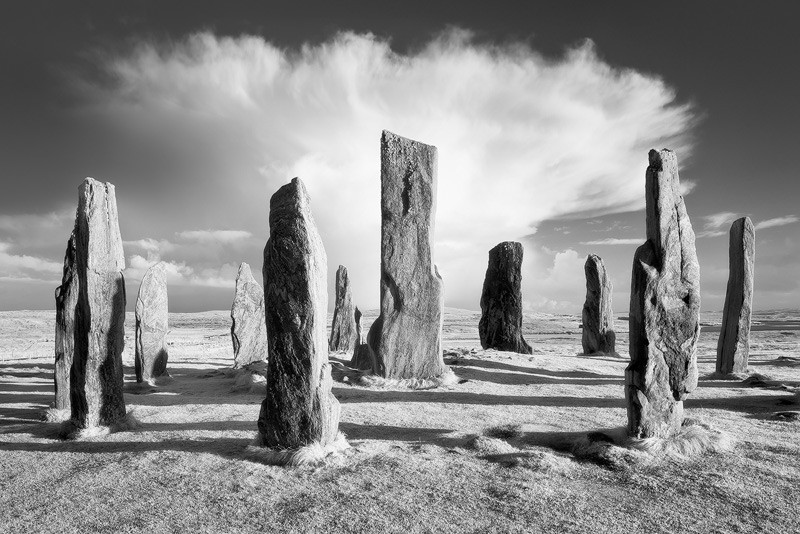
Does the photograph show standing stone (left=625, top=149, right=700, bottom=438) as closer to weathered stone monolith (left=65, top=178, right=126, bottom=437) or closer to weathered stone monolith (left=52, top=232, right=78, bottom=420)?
weathered stone monolith (left=65, top=178, right=126, bottom=437)

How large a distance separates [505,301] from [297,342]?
10.9 m

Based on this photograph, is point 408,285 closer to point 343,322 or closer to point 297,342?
point 297,342

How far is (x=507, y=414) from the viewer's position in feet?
26.2

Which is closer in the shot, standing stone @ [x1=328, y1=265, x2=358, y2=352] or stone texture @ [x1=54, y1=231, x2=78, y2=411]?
stone texture @ [x1=54, y1=231, x2=78, y2=411]

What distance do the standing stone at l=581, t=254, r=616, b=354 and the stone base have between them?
43.8 feet

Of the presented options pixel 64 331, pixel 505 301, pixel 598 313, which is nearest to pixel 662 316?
pixel 64 331

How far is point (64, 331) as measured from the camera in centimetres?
830

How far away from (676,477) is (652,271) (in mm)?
2360

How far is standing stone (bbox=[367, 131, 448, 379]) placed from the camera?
10.3 metres

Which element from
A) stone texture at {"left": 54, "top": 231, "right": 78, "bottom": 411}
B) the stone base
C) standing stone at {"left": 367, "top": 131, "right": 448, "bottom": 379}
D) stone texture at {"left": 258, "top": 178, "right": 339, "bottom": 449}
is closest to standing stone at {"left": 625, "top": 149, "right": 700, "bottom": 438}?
the stone base

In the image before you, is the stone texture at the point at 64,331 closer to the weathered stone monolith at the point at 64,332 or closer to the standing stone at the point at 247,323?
the weathered stone monolith at the point at 64,332

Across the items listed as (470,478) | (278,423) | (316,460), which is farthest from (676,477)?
(278,423)

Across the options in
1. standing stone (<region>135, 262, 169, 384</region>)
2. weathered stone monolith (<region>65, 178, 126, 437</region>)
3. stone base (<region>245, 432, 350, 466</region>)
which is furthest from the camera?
standing stone (<region>135, 262, 169, 384</region>)

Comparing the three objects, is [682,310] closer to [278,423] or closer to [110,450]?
[278,423]
